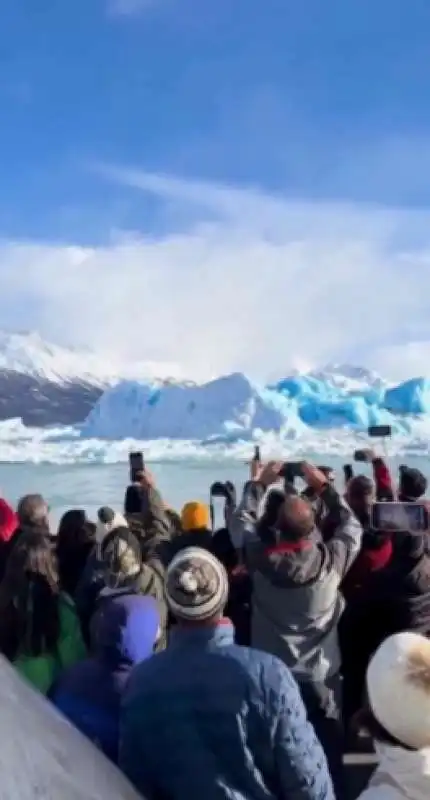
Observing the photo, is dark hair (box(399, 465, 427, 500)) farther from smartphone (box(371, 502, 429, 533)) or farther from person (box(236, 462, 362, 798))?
person (box(236, 462, 362, 798))

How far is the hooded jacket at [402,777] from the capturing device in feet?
5.23

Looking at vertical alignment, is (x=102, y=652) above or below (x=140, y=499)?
below

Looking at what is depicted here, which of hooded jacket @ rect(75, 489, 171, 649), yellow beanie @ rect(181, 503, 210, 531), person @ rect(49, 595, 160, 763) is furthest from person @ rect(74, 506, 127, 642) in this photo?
person @ rect(49, 595, 160, 763)

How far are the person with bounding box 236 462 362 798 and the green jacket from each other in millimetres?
590

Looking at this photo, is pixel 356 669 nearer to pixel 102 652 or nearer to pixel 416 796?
pixel 102 652

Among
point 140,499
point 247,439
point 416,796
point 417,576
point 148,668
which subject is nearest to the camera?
point 416,796

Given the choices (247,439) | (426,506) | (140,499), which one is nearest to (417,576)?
(426,506)

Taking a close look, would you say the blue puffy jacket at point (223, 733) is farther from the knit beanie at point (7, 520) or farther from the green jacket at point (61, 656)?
the knit beanie at point (7, 520)

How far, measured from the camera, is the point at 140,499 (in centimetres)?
441

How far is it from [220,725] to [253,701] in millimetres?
75

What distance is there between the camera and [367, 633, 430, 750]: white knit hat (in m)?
1.60

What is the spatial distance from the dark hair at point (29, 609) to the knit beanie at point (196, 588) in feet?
4.16

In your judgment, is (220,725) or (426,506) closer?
(220,725)

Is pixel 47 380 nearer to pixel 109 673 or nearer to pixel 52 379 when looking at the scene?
pixel 52 379
